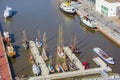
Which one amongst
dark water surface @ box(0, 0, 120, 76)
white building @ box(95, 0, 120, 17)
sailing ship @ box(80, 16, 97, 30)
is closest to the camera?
dark water surface @ box(0, 0, 120, 76)

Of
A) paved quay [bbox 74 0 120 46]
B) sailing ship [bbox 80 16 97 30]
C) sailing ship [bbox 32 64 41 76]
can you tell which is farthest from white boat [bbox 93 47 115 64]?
sailing ship [bbox 32 64 41 76]

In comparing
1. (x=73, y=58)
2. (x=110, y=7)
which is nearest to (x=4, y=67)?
(x=73, y=58)

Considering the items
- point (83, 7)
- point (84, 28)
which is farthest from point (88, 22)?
point (83, 7)

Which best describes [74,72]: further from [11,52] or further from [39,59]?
[11,52]

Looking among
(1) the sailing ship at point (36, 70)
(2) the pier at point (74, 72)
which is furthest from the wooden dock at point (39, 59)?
(1) the sailing ship at point (36, 70)

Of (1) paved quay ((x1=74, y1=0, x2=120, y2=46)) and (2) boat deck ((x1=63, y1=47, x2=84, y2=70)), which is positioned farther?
(1) paved quay ((x1=74, y1=0, x2=120, y2=46))

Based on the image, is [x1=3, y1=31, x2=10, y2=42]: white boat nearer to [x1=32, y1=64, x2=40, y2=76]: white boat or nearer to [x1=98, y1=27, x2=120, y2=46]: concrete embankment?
[x1=32, y1=64, x2=40, y2=76]: white boat

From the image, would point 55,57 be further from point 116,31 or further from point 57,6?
point 57,6
